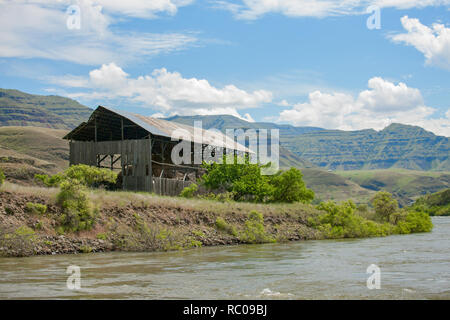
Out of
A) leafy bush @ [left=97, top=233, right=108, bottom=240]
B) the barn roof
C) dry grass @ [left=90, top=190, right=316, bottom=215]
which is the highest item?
the barn roof

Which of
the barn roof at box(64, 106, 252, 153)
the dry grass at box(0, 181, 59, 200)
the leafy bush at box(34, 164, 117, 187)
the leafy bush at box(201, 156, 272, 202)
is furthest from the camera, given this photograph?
the leafy bush at box(201, 156, 272, 202)

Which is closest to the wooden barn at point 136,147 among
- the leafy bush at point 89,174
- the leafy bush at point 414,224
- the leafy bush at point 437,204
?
the leafy bush at point 89,174

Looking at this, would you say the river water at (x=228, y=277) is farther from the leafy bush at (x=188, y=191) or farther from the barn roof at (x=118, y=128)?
the barn roof at (x=118, y=128)

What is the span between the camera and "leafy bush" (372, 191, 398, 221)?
49625 millimetres

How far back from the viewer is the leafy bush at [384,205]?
163ft

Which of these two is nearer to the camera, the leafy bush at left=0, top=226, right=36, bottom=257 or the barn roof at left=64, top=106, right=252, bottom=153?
the leafy bush at left=0, top=226, right=36, bottom=257

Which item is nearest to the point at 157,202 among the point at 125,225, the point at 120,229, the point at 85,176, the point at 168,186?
the point at 125,225

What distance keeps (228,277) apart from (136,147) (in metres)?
26.4

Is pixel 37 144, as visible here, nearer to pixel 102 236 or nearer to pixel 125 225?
pixel 125 225

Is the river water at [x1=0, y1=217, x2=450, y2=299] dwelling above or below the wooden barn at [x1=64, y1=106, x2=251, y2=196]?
below

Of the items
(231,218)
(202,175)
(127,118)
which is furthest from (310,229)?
(127,118)

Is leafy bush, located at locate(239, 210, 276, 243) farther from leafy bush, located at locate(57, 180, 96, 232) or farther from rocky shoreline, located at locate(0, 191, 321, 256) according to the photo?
leafy bush, located at locate(57, 180, 96, 232)

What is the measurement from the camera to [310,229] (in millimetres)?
38062

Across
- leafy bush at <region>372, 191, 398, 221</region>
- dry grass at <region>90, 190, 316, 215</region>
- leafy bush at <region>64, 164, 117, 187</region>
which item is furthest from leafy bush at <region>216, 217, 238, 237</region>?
leafy bush at <region>372, 191, 398, 221</region>
